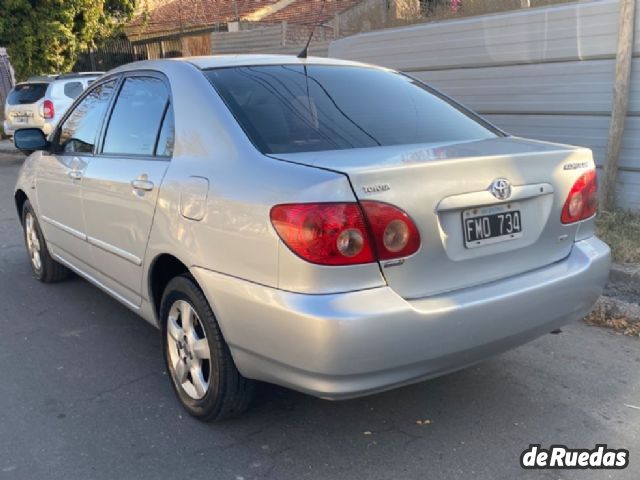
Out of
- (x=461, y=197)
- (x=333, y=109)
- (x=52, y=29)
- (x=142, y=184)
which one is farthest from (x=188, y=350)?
(x=52, y=29)

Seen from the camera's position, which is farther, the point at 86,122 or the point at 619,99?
the point at 619,99

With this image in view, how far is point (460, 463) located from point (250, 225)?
1375 mm

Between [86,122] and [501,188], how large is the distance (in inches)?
117

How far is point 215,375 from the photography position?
9.94 ft

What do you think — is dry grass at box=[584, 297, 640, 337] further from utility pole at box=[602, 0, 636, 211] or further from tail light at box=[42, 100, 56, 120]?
tail light at box=[42, 100, 56, 120]

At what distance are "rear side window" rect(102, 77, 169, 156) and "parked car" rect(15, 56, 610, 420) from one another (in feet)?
0.05

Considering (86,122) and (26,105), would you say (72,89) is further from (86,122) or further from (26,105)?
(86,122)

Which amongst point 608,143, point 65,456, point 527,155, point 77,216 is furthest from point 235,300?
point 608,143

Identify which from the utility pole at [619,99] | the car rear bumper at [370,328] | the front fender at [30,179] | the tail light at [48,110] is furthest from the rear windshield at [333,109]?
the tail light at [48,110]

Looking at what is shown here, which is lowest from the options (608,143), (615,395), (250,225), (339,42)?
(615,395)

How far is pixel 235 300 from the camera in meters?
2.75

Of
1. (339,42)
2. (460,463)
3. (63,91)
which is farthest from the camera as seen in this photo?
(63,91)

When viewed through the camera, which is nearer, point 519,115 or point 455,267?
point 455,267

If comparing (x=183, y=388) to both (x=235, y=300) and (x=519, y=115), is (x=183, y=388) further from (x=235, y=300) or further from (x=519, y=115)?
(x=519, y=115)
